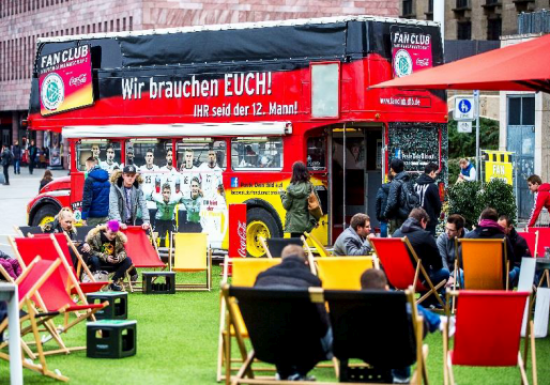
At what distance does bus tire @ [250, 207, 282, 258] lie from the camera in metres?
22.3

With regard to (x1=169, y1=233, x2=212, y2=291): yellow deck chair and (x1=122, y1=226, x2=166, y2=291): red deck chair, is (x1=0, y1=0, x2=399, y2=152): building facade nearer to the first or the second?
(x1=169, y1=233, x2=212, y2=291): yellow deck chair

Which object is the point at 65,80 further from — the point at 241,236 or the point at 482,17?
the point at 482,17

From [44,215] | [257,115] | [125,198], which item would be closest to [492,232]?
[125,198]

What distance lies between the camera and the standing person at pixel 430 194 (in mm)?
20188

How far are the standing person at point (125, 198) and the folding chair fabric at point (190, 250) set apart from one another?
0.55 meters

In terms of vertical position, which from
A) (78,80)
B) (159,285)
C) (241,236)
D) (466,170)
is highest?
(78,80)

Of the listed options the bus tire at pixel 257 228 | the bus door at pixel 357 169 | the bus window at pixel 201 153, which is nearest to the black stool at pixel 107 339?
the bus tire at pixel 257 228

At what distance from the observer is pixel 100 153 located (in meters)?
24.9

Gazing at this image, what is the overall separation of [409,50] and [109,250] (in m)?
6.60

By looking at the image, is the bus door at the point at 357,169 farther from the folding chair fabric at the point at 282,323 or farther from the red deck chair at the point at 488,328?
the folding chair fabric at the point at 282,323

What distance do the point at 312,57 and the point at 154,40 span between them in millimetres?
3542

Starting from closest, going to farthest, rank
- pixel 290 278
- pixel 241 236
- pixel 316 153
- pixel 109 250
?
pixel 290 278 → pixel 109 250 → pixel 241 236 → pixel 316 153

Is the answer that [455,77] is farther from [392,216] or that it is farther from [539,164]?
[539,164]

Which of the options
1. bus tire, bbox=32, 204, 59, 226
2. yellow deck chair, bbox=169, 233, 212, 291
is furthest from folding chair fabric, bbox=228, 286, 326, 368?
bus tire, bbox=32, 204, 59, 226
